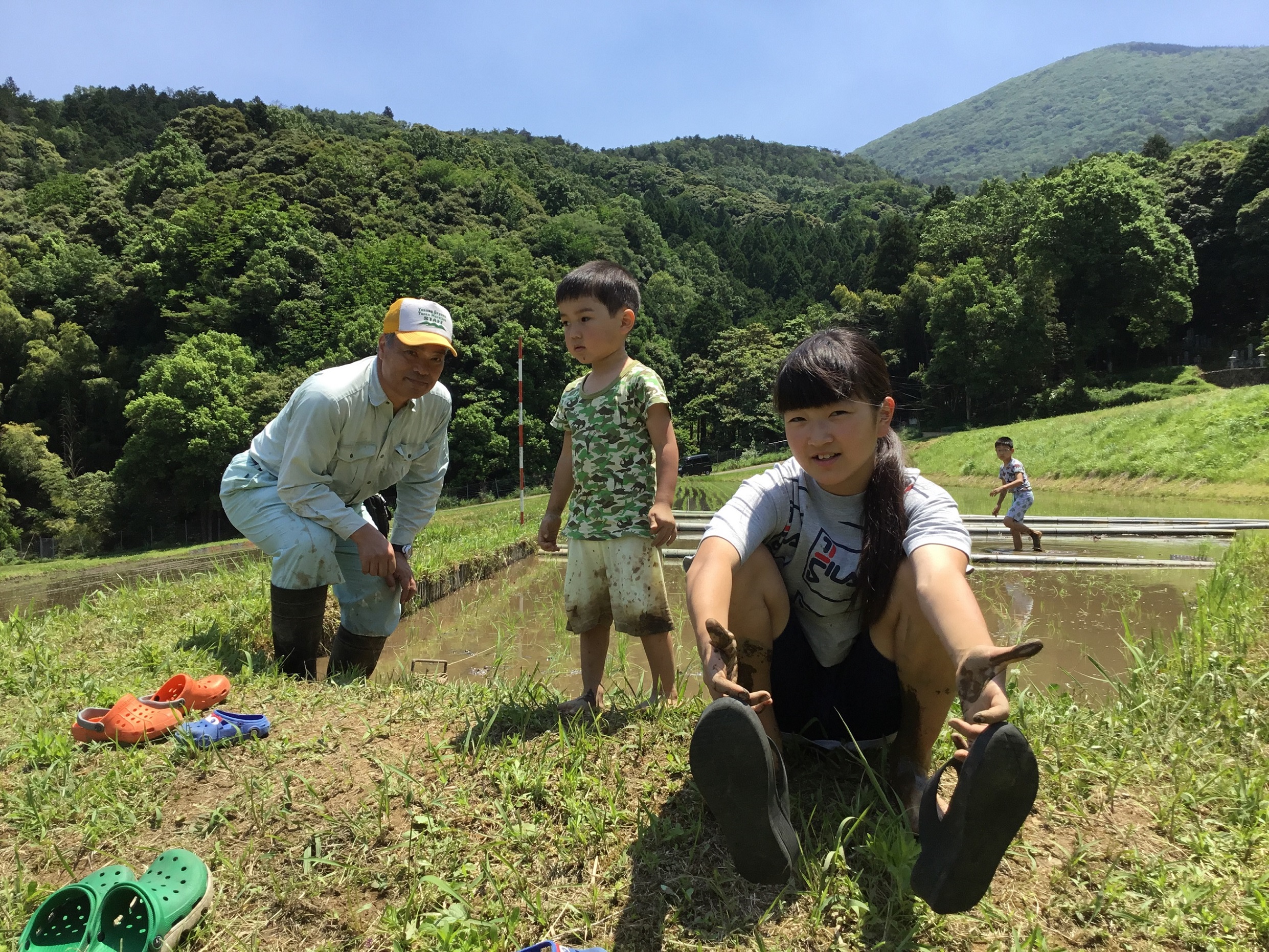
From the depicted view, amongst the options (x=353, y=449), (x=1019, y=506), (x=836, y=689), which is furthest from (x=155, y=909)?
(x=1019, y=506)

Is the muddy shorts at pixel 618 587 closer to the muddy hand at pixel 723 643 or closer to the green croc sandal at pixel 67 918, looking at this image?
the muddy hand at pixel 723 643

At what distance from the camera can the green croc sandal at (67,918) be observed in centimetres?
140

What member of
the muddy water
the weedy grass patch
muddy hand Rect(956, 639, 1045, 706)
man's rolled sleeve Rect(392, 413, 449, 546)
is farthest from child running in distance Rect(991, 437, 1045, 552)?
muddy hand Rect(956, 639, 1045, 706)

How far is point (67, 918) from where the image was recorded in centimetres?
145

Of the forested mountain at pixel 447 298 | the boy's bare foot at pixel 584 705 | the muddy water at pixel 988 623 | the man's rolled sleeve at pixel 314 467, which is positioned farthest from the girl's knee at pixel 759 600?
the forested mountain at pixel 447 298

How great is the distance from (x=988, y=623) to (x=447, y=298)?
118 ft

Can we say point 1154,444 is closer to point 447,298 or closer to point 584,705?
point 584,705

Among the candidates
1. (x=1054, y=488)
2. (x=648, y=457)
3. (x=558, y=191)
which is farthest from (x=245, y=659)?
(x=558, y=191)

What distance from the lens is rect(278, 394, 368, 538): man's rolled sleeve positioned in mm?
2951

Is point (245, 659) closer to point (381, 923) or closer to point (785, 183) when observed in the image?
point (381, 923)

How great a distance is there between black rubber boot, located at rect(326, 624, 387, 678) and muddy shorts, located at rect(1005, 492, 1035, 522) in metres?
6.91

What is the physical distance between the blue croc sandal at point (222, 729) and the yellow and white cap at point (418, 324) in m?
1.45

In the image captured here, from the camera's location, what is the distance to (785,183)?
125 meters

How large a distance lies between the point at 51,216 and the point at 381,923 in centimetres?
5784
